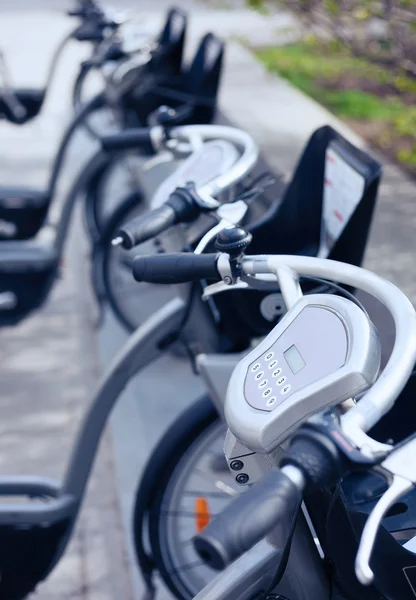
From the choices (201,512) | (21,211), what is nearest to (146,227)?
(201,512)

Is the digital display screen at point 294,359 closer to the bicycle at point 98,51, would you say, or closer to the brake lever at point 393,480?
the brake lever at point 393,480

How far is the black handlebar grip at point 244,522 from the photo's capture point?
3.40 feet

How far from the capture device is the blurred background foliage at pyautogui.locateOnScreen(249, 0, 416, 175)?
5781mm

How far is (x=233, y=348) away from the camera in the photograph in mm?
2428

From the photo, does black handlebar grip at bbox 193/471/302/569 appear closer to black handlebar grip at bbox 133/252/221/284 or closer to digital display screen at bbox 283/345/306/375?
digital display screen at bbox 283/345/306/375

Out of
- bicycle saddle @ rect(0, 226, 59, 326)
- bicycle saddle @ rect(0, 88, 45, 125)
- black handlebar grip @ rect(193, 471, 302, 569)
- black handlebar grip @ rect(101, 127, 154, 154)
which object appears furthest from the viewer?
bicycle saddle @ rect(0, 88, 45, 125)

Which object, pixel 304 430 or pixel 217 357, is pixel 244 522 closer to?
pixel 304 430

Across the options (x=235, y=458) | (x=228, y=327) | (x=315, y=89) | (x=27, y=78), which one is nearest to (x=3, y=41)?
(x=27, y=78)

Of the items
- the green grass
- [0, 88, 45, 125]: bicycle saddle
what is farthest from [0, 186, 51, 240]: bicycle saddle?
the green grass

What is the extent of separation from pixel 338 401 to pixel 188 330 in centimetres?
126

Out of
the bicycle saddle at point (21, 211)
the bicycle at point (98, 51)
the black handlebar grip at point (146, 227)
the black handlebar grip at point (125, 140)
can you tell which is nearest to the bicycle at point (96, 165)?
the bicycle saddle at point (21, 211)

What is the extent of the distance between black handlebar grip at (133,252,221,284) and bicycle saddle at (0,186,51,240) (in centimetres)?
279

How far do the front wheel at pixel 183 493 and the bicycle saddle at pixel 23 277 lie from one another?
5.33ft

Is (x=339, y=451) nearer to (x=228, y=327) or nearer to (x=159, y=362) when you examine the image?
(x=228, y=327)
